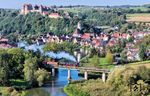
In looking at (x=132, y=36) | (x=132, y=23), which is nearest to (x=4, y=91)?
(x=132, y=36)

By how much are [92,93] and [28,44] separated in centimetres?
3874

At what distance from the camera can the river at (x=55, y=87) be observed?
119ft

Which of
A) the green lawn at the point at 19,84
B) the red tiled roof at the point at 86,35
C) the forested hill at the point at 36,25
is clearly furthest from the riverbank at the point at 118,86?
the forested hill at the point at 36,25

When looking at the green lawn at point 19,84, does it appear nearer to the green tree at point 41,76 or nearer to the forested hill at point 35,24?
the green tree at point 41,76

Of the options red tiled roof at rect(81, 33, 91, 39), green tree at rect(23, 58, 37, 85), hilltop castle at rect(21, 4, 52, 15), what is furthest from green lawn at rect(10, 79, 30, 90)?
hilltop castle at rect(21, 4, 52, 15)

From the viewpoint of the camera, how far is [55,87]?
38.9 meters

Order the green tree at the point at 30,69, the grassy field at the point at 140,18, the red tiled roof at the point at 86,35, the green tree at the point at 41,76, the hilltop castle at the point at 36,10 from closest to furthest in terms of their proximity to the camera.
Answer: the green tree at the point at 41,76 < the green tree at the point at 30,69 < the red tiled roof at the point at 86,35 < the hilltop castle at the point at 36,10 < the grassy field at the point at 140,18

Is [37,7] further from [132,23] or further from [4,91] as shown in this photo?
[4,91]

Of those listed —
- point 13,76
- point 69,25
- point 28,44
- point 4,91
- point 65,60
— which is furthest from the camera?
point 69,25

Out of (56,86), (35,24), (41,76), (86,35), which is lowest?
(86,35)

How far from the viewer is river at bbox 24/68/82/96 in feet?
119

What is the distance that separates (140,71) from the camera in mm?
36062

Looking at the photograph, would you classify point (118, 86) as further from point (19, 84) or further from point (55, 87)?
point (19, 84)

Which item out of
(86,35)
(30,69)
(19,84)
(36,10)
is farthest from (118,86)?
(36,10)
